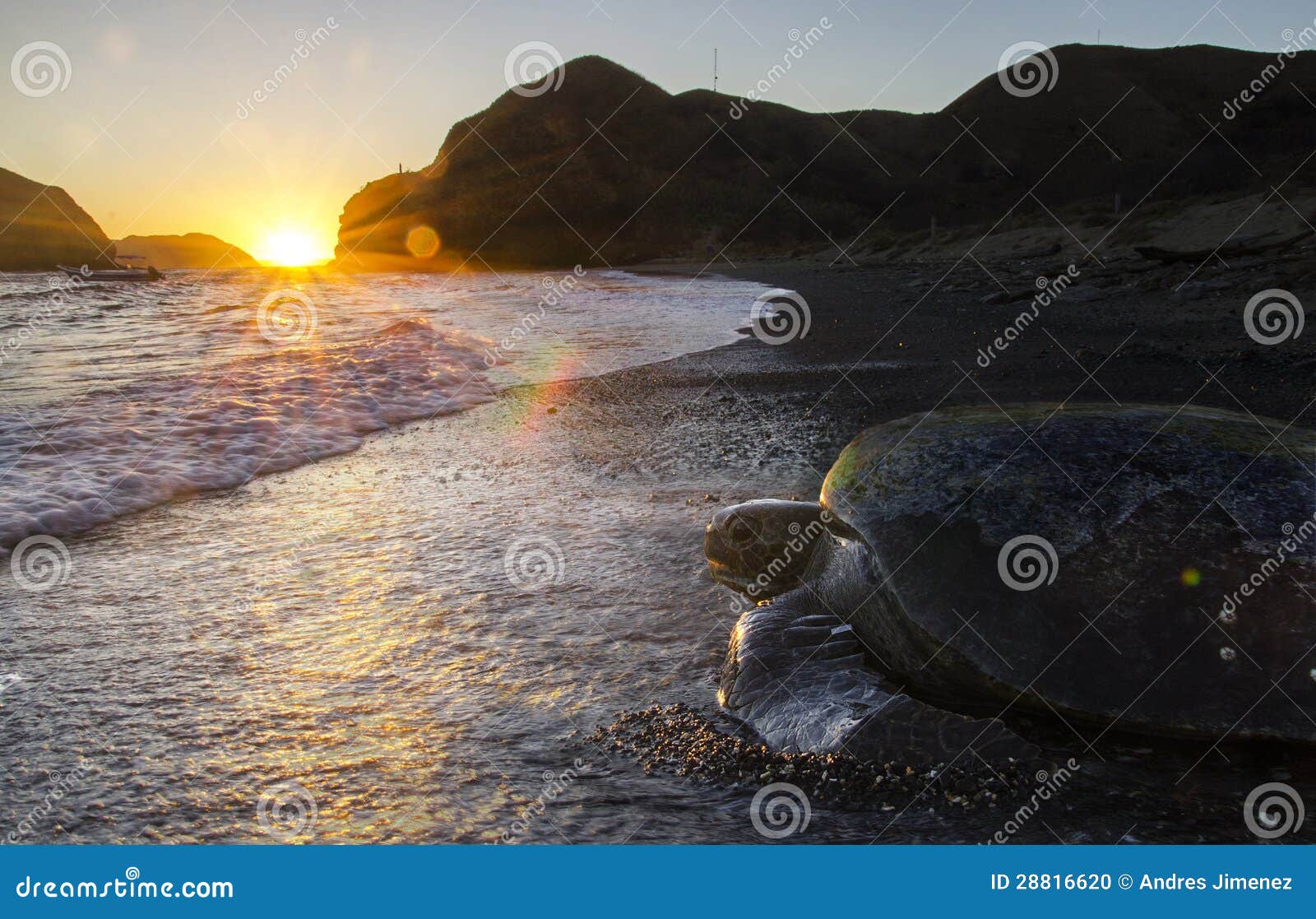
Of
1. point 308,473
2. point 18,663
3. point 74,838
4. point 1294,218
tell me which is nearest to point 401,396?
point 308,473

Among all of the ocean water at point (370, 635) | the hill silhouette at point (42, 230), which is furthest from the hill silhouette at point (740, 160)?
the ocean water at point (370, 635)

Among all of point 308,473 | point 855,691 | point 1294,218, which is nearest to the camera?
point 855,691

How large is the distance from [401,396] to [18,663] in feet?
18.5

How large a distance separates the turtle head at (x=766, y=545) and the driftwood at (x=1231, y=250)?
45.6 feet

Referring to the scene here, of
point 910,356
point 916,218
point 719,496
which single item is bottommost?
point 719,496

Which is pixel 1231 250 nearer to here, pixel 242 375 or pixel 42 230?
pixel 242 375

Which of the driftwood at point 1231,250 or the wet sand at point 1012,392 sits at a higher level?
the driftwood at point 1231,250

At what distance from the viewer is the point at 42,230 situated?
9112 cm

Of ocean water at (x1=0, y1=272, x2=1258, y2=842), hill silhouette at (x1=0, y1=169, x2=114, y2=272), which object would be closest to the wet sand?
ocean water at (x1=0, y1=272, x2=1258, y2=842)

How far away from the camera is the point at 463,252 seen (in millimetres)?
92688

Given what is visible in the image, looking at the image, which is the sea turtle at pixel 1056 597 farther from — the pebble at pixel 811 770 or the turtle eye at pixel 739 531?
the turtle eye at pixel 739 531

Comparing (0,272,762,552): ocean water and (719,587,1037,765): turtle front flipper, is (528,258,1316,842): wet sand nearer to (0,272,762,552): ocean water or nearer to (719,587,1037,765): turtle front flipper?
(719,587,1037,765): turtle front flipper

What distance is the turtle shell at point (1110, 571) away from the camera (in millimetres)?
2281

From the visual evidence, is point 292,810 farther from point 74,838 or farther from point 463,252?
point 463,252
